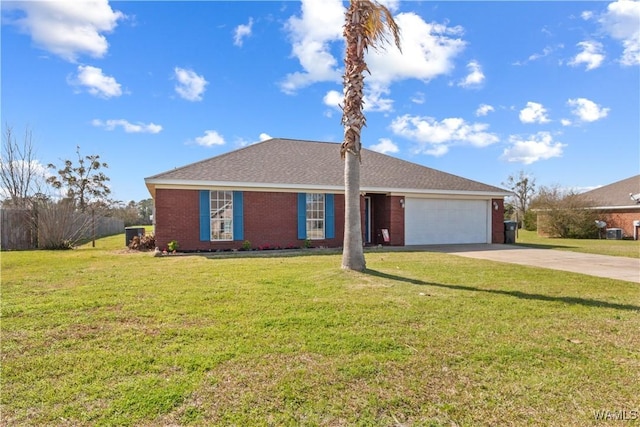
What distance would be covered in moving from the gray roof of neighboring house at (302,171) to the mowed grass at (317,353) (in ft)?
25.4

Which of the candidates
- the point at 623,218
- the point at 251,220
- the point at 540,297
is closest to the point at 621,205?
the point at 623,218

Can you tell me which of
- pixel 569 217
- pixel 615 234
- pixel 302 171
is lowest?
pixel 615 234

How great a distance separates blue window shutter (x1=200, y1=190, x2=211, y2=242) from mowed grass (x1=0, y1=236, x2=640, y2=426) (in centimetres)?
704

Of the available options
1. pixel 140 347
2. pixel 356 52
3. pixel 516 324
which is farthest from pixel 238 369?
pixel 356 52

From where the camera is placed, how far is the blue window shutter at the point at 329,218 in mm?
16250

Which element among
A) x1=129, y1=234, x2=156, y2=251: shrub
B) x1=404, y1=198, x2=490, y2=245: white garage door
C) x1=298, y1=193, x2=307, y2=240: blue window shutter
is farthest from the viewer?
x1=404, y1=198, x2=490, y2=245: white garage door

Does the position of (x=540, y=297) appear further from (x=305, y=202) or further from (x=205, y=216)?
(x=205, y=216)

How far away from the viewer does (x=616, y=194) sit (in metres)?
27.6

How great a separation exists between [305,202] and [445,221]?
7.57 meters

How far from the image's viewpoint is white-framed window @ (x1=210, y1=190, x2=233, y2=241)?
1455cm

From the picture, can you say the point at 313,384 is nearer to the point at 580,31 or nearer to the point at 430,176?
the point at 580,31

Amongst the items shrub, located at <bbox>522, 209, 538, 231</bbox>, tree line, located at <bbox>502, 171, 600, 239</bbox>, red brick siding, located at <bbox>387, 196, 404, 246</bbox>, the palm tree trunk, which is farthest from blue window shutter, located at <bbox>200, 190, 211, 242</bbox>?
shrub, located at <bbox>522, 209, 538, 231</bbox>

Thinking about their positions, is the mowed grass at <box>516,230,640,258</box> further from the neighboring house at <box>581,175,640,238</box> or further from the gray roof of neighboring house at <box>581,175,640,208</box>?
Result: the gray roof of neighboring house at <box>581,175,640,208</box>

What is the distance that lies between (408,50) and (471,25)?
4.50 meters
